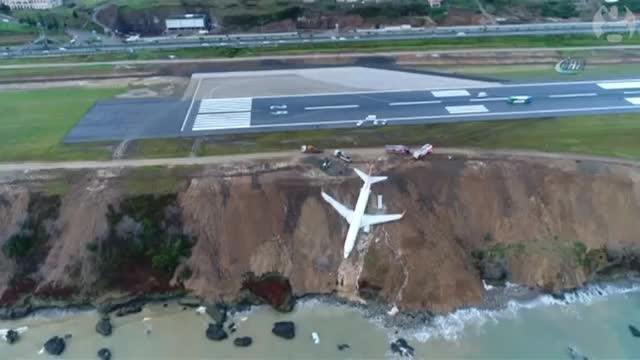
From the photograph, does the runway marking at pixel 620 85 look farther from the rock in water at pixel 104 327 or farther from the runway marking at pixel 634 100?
the rock in water at pixel 104 327

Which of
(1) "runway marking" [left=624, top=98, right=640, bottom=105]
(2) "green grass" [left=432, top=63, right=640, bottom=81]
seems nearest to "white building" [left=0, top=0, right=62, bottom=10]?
(2) "green grass" [left=432, top=63, right=640, bottom=81]

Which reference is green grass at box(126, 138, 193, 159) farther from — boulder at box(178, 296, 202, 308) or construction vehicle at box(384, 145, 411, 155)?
construction vehicle at box(384, 145, 411, 155)

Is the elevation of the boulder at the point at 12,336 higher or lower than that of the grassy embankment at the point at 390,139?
lower

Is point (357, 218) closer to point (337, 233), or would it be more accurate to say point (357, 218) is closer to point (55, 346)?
point (337, 233)

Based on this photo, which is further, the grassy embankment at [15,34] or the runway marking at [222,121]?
the grassy embankment at [15,34]

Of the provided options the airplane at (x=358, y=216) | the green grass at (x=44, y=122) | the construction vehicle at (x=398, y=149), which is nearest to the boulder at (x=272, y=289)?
the airplane at (x=358, y=216)
